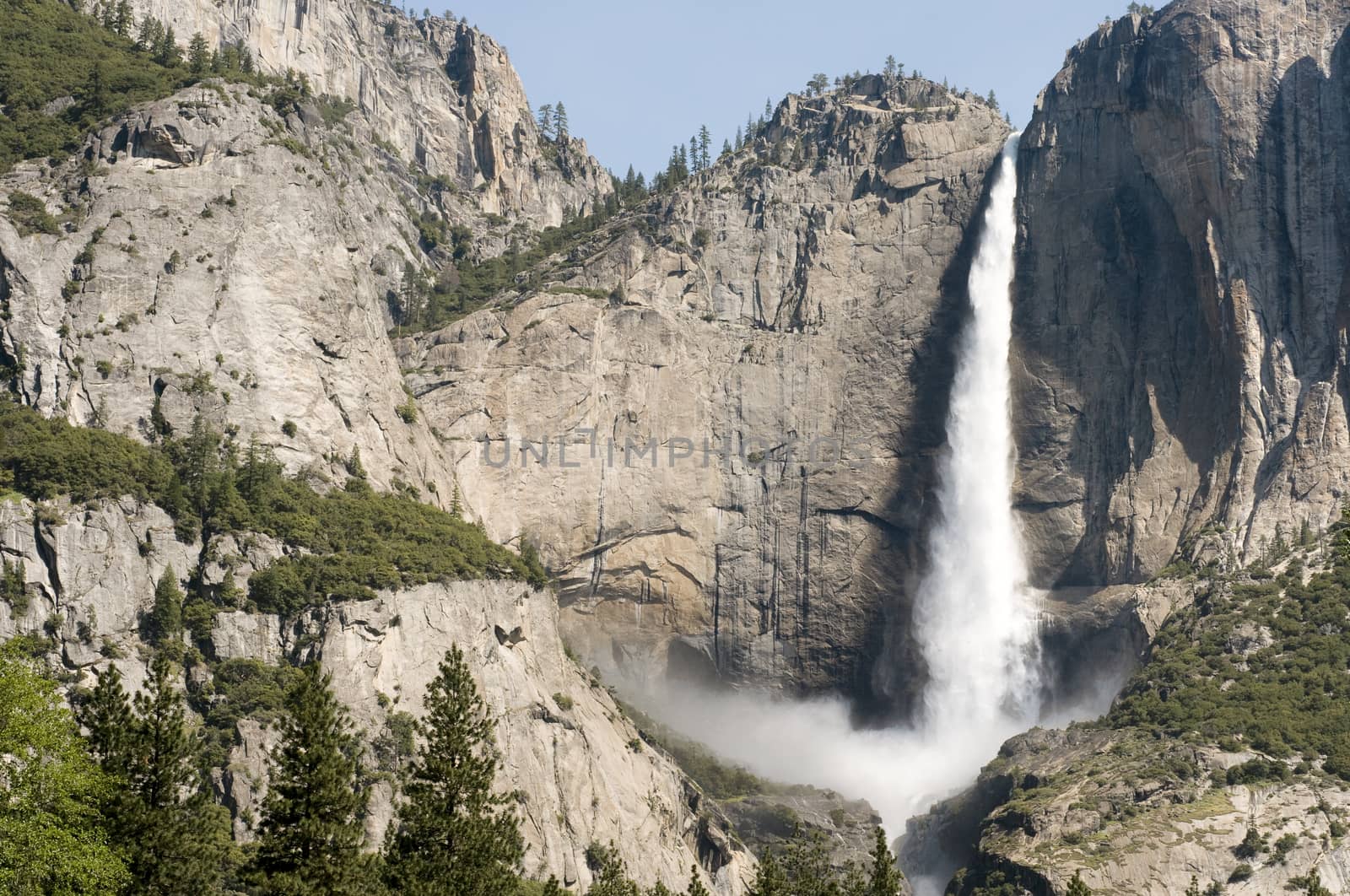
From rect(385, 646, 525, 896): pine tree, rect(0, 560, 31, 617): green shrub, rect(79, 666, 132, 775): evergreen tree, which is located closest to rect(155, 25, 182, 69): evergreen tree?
rect(0, 560, 31, 617): green shrub

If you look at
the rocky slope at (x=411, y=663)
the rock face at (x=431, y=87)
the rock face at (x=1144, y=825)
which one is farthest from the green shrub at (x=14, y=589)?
the rock face at (x=431, y=87)

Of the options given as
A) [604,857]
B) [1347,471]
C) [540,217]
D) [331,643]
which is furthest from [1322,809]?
[540,217]

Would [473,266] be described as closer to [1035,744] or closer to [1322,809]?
[1035,744]

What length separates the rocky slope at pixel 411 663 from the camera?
2835 inches

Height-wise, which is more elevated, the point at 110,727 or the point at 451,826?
the point at 110,727

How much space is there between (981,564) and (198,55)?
193ft

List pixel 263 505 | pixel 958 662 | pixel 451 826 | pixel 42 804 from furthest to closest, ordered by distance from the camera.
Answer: pixel 958 662, pixel 263 505, pixel 451 826, pixel 42 804

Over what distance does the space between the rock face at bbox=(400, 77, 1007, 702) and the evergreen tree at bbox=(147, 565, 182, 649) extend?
3173cm

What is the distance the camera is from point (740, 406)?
4496 inches

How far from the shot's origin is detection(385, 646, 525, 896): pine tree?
Result: 5016 centimetres

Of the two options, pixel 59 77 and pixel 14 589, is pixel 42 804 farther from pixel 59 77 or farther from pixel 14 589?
pixel 59 77

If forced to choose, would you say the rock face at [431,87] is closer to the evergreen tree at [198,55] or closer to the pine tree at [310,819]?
the evergreen tree at [198,55]

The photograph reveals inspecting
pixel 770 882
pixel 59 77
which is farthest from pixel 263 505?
pixel 770 882

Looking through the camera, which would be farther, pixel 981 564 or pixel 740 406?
pixel 740 406
